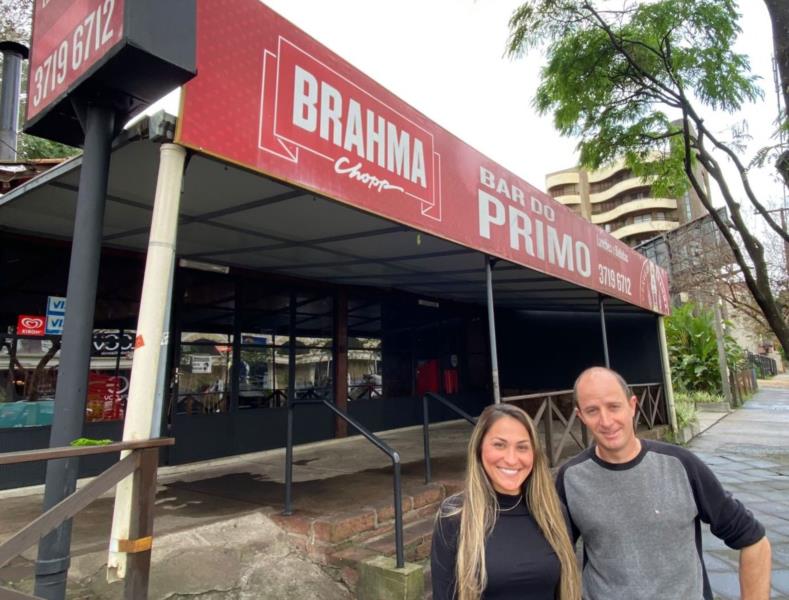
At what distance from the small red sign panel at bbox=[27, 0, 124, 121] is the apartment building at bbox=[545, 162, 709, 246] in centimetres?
A: 5188

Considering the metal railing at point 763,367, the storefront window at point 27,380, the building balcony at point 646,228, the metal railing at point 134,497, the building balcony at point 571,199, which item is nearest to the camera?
the metal railing at point 134,497

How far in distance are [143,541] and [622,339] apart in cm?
1108

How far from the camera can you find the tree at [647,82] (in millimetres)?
6609

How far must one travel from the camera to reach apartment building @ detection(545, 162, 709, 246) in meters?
54.3

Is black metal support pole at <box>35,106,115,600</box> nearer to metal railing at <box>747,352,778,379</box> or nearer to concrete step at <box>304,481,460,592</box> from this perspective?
concrete step at <box>304,481,460,592</box>

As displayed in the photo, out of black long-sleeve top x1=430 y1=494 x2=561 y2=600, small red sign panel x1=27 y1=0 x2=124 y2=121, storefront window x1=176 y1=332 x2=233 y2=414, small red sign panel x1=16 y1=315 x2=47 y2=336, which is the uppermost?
small red sign panel x1=27 y1=0 x2=124 y2=121

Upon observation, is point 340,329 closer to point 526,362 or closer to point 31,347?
point 31,347

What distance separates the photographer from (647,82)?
7.53 metres

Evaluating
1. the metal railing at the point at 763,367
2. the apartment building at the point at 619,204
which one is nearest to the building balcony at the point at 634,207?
the apartment building at the point at 619,204

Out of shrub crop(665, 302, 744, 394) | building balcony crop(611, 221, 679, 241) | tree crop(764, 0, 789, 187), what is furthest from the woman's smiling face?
building balcony crop(611, 221, 679, 241)

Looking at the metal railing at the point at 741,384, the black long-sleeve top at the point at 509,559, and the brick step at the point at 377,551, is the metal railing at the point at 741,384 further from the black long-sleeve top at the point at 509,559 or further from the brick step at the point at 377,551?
the black long-sleeve top at the point at 509,559

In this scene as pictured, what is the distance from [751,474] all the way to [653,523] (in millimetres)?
7647

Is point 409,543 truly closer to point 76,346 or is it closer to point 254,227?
point 76,346

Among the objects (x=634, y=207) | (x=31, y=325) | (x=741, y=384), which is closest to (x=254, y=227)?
(x=31, y=325)
